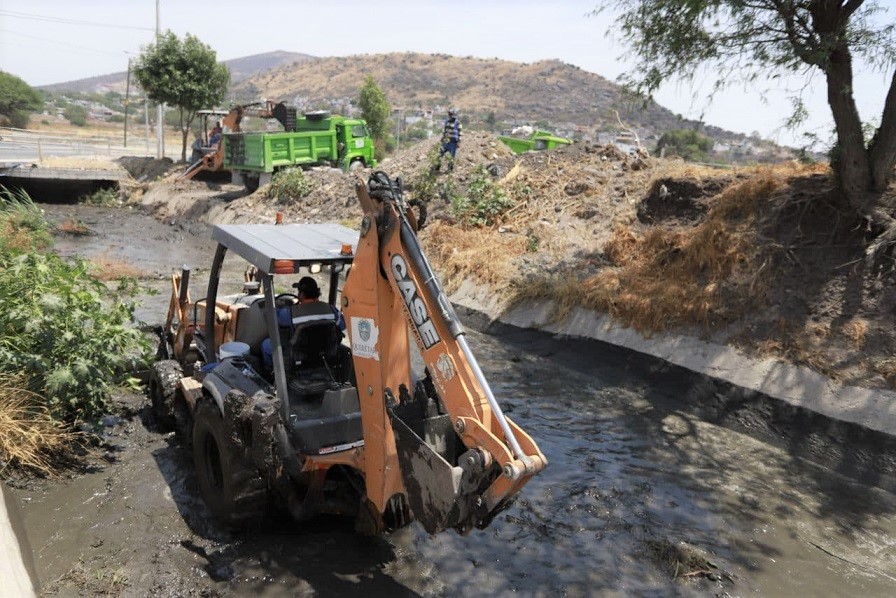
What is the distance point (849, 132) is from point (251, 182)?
18.8 meters

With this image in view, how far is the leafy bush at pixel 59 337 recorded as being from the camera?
5.73 metres

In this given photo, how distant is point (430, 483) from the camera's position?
363cm

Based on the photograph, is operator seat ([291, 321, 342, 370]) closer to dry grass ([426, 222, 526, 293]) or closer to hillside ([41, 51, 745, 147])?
dry grass ([426, 222, 526, 293])

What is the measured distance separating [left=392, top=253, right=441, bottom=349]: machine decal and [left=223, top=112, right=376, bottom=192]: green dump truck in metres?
18.4

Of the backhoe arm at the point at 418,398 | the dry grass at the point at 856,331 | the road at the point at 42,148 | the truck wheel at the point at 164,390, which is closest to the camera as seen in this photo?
the backhoe arm at the point at 418,398

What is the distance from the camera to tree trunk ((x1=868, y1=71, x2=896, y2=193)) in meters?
8.78

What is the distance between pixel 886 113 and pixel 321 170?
1636cm

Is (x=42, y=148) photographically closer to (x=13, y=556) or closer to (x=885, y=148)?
(x=13, y=556)

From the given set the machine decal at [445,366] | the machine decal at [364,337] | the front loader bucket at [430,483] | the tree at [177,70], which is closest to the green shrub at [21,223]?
the machine decal at [364,337]

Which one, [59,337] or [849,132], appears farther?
[849,132]

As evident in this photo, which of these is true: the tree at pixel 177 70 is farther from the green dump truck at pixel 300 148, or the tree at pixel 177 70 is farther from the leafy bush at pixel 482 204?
the leafy bush at pixel 482 204

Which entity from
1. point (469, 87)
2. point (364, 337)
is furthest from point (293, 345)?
point (469, 87)

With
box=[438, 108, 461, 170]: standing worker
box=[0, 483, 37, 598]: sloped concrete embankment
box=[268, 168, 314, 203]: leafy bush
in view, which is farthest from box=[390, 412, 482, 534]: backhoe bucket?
box=[268, 168, 314, 203]: leafy bush

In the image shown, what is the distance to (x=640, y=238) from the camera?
38.2 feet
